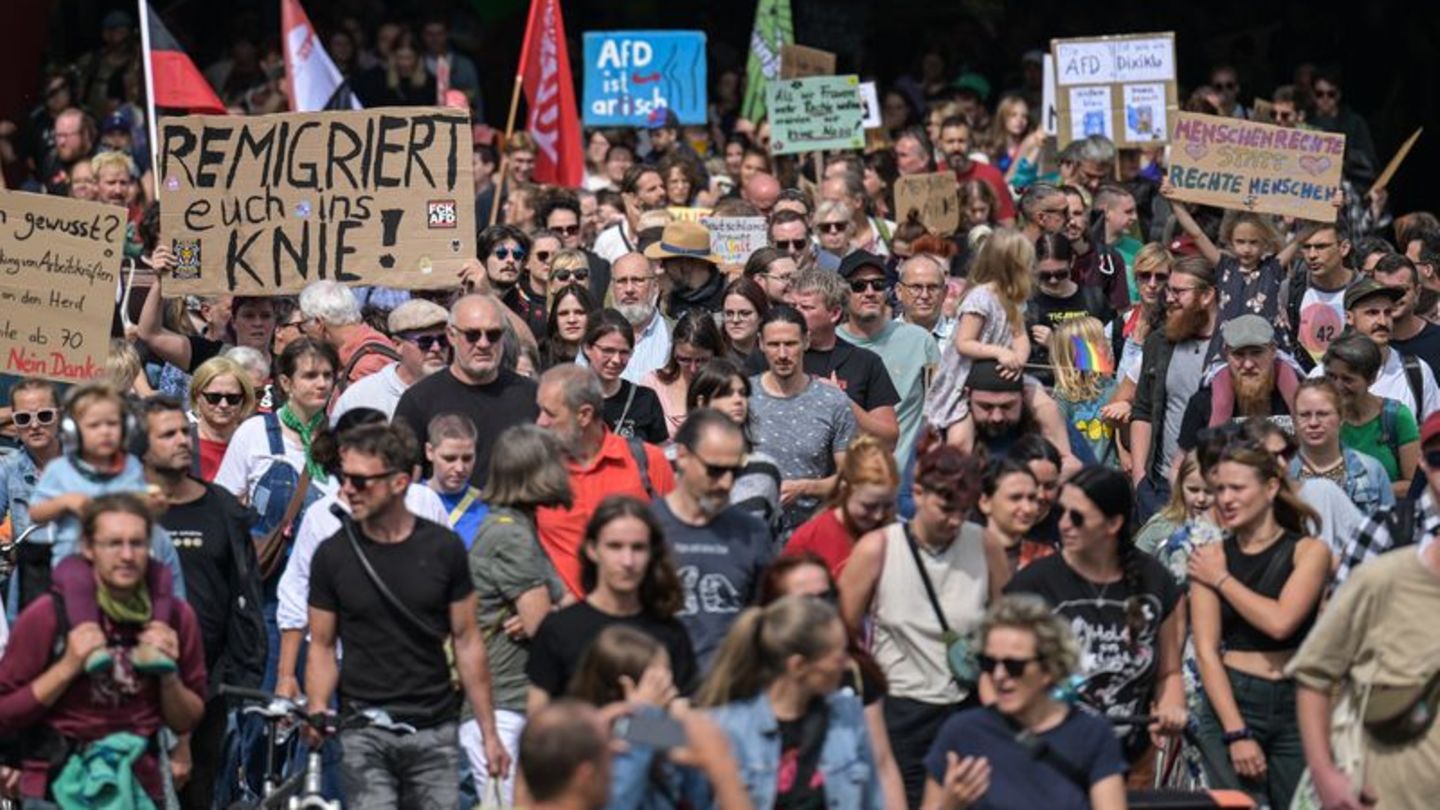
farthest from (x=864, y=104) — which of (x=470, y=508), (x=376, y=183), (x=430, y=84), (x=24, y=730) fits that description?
(x=24, y=730)

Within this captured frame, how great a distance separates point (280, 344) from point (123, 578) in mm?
4701

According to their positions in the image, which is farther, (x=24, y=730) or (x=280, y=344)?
(x=280, y=344)

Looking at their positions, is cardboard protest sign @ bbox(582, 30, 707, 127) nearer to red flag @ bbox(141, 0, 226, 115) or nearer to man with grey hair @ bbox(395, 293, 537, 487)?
red flag @ bbox(141, 0, 226, 115)

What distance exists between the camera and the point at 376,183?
13914 mm

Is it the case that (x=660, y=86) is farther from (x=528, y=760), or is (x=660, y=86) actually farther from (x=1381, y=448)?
(x=528, y=760)

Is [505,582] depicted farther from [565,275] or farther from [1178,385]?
[565,275]

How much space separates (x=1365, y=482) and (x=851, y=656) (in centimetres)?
320

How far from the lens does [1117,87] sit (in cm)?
1927

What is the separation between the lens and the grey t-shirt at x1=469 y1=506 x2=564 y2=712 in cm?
1002

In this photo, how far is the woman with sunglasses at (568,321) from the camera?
13.1 meters

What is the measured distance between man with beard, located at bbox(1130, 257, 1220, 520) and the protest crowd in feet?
0.08

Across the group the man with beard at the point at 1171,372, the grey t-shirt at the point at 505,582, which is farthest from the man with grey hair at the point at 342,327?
the man with beard at the point at 1171,372

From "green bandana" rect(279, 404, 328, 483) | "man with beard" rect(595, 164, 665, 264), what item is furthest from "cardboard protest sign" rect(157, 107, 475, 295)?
"man with beard" rect(595, 164, 665, 264)

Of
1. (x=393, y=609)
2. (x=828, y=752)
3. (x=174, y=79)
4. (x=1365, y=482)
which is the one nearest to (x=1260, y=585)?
(x=1365, y=482)
